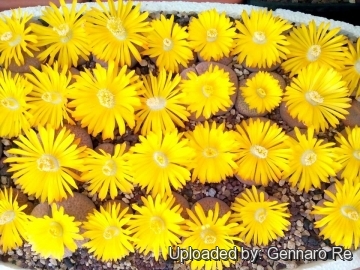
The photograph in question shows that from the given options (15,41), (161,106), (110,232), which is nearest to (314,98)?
(161,106)

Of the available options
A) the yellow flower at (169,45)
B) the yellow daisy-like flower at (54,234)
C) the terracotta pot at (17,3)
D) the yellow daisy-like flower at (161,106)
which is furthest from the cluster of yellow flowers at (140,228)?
the terracotta pot at (17,3)

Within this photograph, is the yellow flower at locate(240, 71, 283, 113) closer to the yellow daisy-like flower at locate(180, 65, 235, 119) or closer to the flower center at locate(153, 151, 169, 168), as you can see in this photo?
the yellow daisy-like flower at locate(180, 65, 235, 119)

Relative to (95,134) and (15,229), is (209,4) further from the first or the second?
(15,229)

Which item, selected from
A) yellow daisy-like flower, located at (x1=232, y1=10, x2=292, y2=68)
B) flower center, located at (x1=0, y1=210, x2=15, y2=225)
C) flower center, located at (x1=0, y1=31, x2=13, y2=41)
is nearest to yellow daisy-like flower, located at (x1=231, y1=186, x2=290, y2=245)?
yellow daisy-like flower, located at (x1=232, y1=10, x2=292, y2=68)

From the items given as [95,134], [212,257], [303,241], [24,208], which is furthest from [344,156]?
[24,208]

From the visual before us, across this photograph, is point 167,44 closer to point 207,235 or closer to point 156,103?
point 156,103

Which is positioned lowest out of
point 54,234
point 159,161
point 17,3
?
point 54,234
